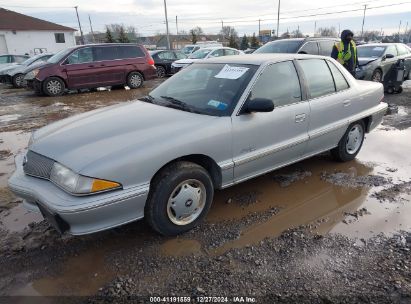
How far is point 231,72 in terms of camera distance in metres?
3.66

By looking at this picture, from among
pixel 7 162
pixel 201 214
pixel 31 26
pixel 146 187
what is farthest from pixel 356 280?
pixel 31 26

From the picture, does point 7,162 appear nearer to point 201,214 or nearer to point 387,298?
point 201,214

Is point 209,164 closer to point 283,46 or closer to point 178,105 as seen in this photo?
point 178,105

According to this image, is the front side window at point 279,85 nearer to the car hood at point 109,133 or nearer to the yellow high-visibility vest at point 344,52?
the car hood at point 109,133

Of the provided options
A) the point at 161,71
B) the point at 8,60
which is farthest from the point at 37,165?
the point at 8,60

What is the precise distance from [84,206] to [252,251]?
4.74 ft

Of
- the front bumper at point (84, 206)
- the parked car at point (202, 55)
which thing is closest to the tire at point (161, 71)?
the parked car at point (202, 55)

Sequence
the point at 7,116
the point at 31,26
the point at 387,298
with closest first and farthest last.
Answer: the point at 387,298 → the point at 7,116 → the point at 31,26

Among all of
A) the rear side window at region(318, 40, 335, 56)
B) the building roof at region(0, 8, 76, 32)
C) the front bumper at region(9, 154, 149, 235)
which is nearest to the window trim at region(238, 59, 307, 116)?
the front bumper at region(9, 154, 149, 235)

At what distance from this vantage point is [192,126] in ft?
10.1

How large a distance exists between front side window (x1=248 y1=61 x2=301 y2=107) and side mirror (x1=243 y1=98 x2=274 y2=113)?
129mm

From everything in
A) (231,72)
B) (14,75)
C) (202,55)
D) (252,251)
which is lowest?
(252,251)

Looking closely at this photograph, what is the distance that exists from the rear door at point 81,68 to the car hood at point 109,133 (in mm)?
8836

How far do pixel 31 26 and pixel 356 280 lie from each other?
4382cm
